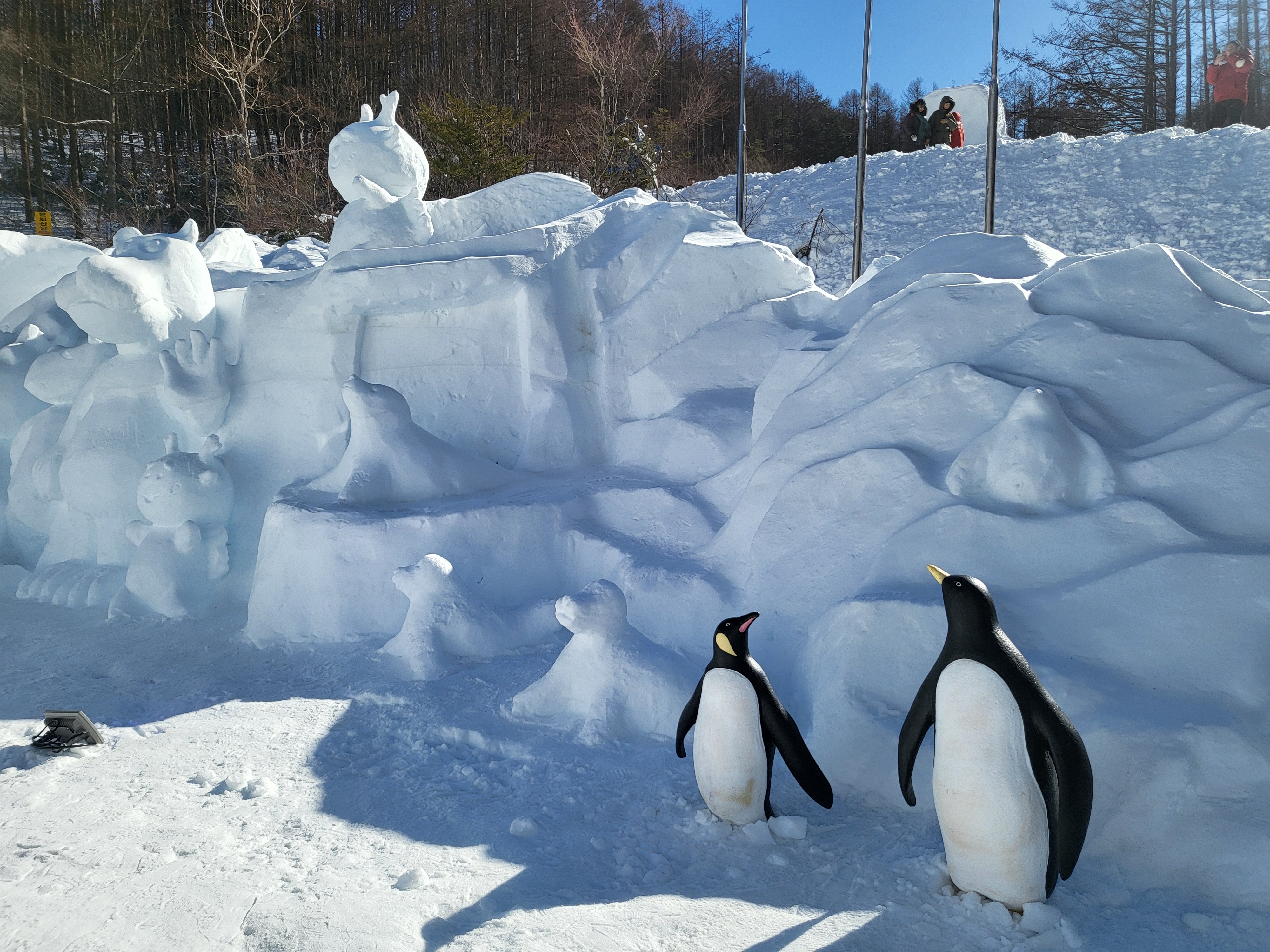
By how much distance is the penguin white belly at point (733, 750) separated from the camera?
8.00 feet

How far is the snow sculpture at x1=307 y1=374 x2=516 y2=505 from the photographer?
4.55 metres

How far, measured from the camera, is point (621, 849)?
7.97 feet

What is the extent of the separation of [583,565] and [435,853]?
2045 millimetres

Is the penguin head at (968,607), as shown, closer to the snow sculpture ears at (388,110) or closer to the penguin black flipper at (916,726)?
the penguin black flipper at (916,726)

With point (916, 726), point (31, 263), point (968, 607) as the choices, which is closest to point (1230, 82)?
point (968, 607)

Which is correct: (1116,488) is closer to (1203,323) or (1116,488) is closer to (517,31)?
(1203,323)

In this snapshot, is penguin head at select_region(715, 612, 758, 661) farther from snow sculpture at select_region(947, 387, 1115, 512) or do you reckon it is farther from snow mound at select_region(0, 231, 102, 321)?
snow mound at select_region(0, 231, 102, 321)

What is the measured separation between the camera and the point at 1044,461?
114 inches

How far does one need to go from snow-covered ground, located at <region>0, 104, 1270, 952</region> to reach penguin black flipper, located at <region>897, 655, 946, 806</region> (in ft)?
0.83

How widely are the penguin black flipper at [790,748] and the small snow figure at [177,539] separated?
3.58 m

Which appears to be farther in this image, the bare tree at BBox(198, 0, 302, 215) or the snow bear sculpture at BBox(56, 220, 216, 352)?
the bare tree at BBox(198, 0, 302, 215)

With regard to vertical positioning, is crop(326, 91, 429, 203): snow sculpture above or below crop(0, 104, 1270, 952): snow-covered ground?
above

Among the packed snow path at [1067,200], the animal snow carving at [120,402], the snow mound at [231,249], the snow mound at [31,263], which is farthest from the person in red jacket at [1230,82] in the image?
the snow mound at [31,263]

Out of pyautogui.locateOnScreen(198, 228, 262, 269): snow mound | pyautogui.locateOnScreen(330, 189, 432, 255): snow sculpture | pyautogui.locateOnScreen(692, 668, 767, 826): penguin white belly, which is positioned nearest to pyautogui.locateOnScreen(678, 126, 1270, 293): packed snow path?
pyautogui.locateOnScreen(330, 189, 432, 255): snow sculpture
